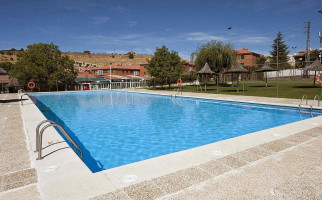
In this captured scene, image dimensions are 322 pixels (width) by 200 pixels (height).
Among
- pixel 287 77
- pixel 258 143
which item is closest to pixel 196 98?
pixel 258 143

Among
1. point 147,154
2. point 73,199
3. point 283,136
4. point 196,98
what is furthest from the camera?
point 196,98

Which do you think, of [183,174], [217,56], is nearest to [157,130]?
[183,174]

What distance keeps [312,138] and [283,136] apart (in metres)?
0.68

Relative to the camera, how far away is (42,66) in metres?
32.5

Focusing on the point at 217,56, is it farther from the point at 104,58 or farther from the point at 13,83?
the point at 104,58

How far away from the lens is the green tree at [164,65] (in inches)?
1220

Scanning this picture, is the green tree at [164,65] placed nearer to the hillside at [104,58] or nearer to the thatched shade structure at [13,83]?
the thatched shade structure at [13,83]

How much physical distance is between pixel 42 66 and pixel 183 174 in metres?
35.1

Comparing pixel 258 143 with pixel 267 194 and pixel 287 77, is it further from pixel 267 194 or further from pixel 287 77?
pixel 287 77

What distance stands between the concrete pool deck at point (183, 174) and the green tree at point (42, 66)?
1200 inches

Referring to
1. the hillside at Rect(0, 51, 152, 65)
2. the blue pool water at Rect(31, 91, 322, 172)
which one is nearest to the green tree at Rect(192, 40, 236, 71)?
the blue pool water at Rect(31, 91, 322, 172)

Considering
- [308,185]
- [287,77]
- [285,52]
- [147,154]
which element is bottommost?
[147,154]

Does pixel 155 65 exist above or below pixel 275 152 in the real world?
above

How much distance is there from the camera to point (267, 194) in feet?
9.71
